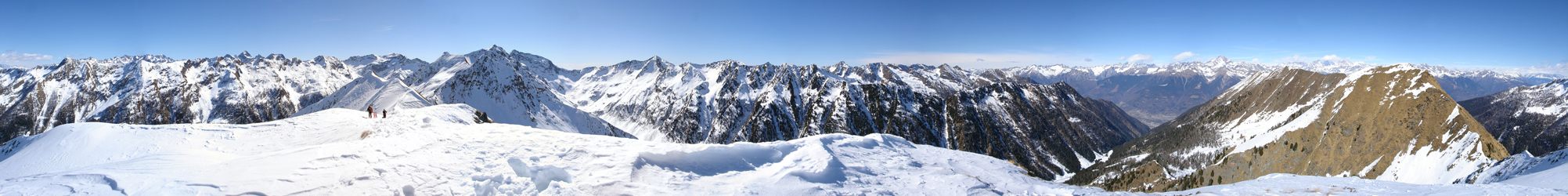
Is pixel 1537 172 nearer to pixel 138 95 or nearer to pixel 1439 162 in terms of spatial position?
pixel 1439 162

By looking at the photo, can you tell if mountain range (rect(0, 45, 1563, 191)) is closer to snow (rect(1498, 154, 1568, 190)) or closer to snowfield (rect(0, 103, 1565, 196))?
snow (rect(1498, 154, 1568, 190))

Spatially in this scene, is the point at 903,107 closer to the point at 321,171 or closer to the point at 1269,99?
the point at 1269,99

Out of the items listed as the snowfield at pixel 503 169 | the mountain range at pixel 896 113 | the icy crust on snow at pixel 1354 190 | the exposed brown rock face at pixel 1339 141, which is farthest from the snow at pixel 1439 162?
the snowfield at pixel 503 169

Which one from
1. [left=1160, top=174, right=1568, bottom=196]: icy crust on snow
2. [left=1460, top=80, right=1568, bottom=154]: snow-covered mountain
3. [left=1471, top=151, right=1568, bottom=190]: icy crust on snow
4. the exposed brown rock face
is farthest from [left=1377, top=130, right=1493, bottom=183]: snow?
[left=1460, top=80, right=1568, bottom=154]: snow-covered mountain

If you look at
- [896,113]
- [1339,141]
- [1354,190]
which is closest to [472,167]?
[1354,190]

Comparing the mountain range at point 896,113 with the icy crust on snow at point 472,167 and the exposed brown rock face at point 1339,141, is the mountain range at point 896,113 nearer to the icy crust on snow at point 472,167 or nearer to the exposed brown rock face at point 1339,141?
the exposed brown rock face at point 1339,141

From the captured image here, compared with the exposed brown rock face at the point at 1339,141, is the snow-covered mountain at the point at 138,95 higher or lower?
higher
